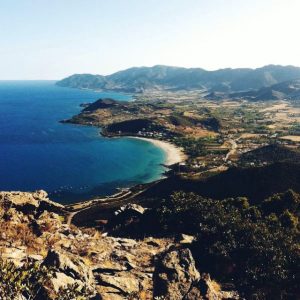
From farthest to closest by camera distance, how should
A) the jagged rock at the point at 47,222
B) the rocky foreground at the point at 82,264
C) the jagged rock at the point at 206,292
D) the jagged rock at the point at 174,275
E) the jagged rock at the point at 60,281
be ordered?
the jagged rock at the point at 47,222
the jagged rock at the point at 174,275
the jagged rock at the point at 206,292
the jagged rock at the point at 60,281
the rocky foreground at the point at 82,264

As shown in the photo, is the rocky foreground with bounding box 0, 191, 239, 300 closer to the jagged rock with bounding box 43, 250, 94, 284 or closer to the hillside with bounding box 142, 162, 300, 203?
the jagged rock with bounding box 43, 250, 94, 284

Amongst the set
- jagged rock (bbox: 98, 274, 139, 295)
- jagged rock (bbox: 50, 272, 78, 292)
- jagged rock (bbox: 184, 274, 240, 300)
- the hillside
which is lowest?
the hillside

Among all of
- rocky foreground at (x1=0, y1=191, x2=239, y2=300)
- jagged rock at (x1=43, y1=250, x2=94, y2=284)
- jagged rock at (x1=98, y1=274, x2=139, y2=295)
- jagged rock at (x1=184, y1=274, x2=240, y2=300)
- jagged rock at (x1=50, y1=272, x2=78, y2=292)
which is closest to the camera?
rocky foreground at (x1=0, y1=191, x2=239, y2=300)

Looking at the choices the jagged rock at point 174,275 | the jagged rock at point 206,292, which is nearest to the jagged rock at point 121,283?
the jagged rock at point 174,275

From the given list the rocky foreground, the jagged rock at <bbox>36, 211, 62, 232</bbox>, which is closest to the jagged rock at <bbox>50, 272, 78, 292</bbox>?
the rocky foreground

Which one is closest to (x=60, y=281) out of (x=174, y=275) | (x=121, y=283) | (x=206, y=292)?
(x=121, y=283)

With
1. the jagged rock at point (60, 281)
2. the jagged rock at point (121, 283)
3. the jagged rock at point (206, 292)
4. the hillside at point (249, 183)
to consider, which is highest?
the jagged rock at point (60, 281)

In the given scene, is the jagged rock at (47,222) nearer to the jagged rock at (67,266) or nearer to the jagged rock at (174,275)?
the jagged rock at (67,266)

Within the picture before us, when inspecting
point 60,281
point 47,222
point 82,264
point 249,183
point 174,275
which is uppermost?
point 60,281

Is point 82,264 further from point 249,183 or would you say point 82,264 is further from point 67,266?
point 249,183
